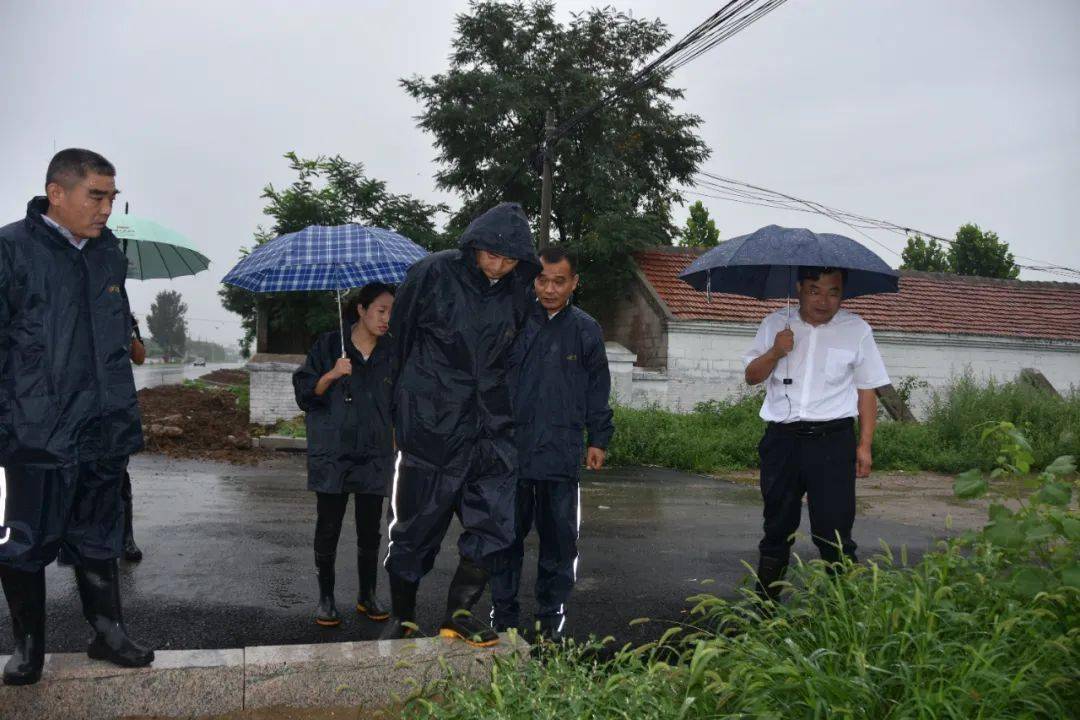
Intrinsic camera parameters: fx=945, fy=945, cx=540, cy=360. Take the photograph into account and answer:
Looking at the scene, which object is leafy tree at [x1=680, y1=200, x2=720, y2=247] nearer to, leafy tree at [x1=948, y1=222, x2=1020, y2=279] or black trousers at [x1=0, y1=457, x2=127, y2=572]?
leafy tree at [x1=948, y1=222, x2=1020, y2=279]

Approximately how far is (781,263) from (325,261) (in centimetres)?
238

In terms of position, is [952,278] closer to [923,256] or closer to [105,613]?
[923,256]

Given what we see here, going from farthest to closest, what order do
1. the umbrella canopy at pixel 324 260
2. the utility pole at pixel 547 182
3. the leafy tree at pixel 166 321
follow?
1. the leafy tree at pixel 166 321
2. the utility pole at pixel 547 182
3. the umbrella canopy at pixel 324 260

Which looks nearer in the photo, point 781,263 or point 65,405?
point 65,405

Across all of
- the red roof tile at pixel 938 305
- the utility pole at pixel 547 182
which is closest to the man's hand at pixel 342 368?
the utility pole at pixel 547 182

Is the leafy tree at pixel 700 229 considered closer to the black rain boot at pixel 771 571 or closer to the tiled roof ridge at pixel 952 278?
the tiled roof ridge at pixel 952 278

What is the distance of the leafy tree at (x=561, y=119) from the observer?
2453cm

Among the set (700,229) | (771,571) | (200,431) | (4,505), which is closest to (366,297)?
(4,505)

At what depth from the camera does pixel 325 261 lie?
16.6 ft

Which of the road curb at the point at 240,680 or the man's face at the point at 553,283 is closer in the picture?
the road curb at the point at 240,680

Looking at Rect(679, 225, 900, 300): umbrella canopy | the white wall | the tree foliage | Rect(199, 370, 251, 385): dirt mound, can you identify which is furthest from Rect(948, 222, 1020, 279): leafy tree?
Rect(679, 225, 900, 300): umbrella canopy

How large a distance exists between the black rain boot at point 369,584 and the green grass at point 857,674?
1630 mm

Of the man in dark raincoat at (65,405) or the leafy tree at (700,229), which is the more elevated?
the leafy tree at (700,229)

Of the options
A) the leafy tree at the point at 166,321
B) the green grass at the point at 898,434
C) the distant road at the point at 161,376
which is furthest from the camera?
the leafy tree at the point at 166,321
